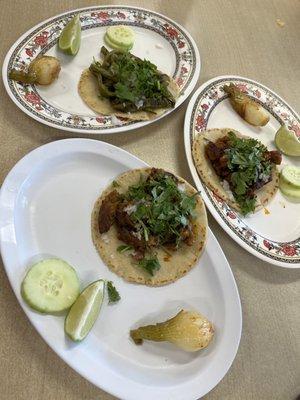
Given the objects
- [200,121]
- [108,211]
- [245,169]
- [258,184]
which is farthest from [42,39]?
[258,184]

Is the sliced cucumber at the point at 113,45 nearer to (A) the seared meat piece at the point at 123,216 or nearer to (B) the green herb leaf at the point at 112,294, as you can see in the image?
(A) the seared meat piece at the point at 123,216

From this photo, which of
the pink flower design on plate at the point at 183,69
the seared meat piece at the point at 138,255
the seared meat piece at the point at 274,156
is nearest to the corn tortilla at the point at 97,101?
the pink flower design on plate at the point at 183,69

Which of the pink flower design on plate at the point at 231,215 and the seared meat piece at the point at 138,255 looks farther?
the pink flower design on plate at the point at 231,215

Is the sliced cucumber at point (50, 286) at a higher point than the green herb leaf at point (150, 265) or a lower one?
lower

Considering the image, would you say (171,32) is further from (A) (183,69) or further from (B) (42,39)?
(B) (42,39)

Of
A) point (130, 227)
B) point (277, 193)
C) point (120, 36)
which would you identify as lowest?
point (130, 227)

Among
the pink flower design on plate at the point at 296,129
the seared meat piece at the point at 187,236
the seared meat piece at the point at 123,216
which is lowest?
the seared meat piece at the point at 123,216

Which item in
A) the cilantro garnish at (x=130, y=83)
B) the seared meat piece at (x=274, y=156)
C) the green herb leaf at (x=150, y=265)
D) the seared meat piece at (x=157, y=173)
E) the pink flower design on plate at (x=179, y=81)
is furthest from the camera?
the pink flower design on plate at (x=179, y=81)
